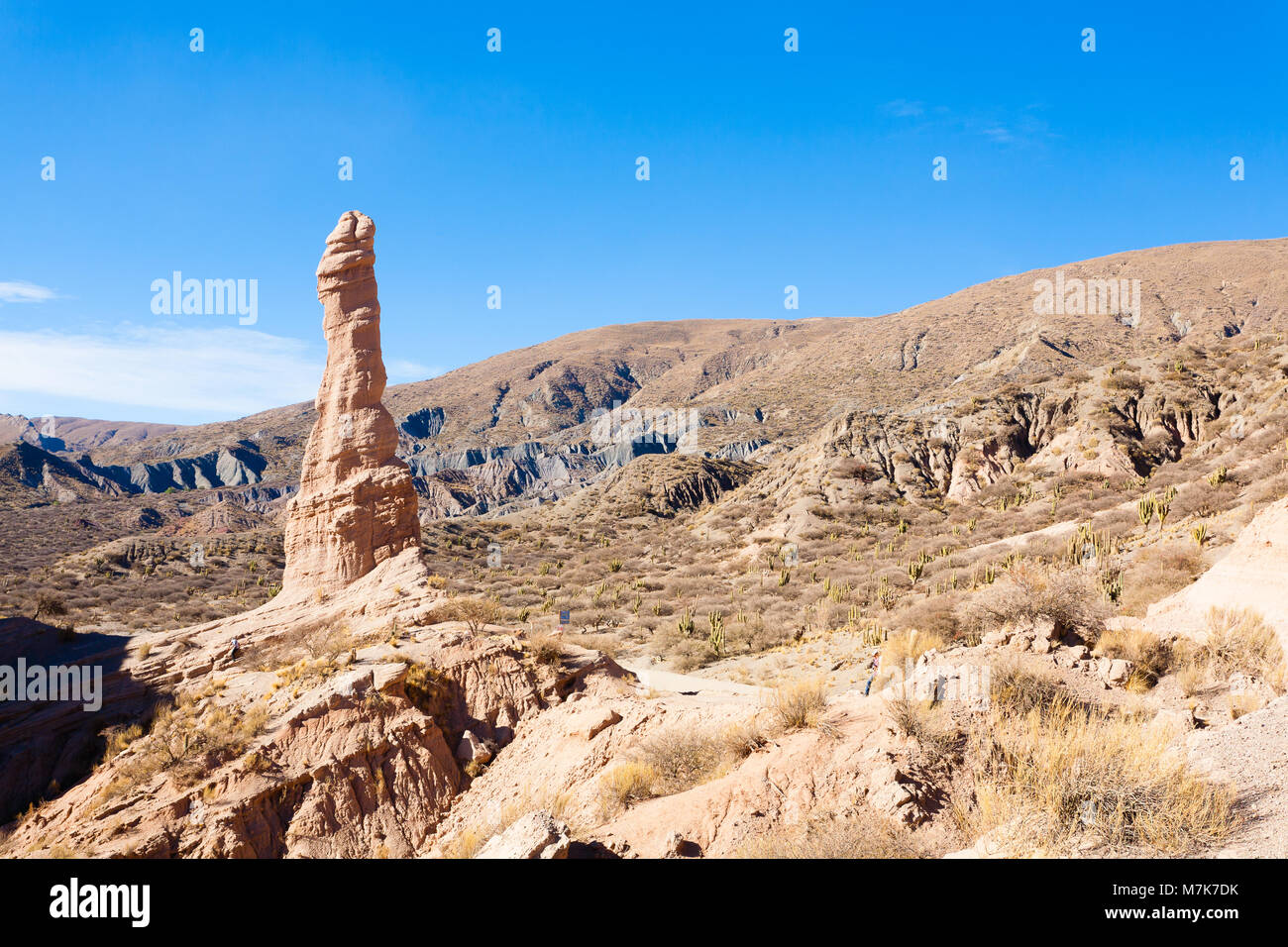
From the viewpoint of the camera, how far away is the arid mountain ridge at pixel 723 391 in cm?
6938

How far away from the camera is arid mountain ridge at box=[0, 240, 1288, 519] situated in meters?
69.4

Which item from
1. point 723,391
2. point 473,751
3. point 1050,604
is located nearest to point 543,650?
point 473,751

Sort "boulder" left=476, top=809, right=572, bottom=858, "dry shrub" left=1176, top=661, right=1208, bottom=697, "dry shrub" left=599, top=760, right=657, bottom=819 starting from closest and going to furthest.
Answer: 1. "boulder" left=476, top=809, right=572, bottom=858
2. "dry shrub" left=599, top=760, right=657, bottom=819
3. "dry shrub" left=1176, top=661, right=1208, bottom=697

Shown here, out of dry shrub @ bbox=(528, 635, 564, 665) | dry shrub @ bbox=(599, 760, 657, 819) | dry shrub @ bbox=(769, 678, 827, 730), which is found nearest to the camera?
dry shrub @ bbox=(769, 678, 827, 730)

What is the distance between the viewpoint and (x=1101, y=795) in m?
4.50

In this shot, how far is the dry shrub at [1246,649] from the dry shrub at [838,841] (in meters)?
5.77

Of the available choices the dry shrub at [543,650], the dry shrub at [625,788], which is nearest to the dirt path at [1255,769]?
the dry shrub at [625,788]

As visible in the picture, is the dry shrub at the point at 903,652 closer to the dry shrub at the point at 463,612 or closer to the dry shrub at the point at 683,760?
the dry shrub at the point at 683,760

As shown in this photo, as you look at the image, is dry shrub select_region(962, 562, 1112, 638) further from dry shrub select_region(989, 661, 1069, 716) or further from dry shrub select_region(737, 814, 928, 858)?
dry shrub select_region(737, 814, 928, 858)

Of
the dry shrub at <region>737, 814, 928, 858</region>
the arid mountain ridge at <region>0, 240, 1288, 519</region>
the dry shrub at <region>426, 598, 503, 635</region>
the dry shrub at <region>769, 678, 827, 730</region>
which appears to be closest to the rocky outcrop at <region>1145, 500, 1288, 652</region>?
the dry shrub at <region>769, 678, 827, 730</region>

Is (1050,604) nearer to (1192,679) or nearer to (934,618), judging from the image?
(1192,679)

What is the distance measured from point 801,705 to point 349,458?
14985 mm

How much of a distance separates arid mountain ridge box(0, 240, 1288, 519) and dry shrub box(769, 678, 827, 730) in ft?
137

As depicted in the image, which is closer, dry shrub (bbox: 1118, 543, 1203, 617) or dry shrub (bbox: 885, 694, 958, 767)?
dry shrub (bbox: 885, 694, 958, 767)
